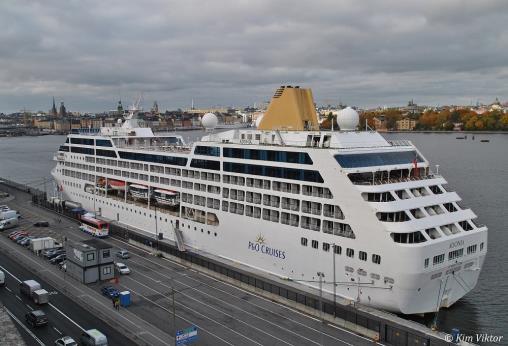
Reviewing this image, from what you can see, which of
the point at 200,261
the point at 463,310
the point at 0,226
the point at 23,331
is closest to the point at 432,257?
the point at 463,310

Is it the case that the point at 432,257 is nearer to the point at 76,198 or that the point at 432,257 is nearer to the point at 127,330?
the point at 127,330

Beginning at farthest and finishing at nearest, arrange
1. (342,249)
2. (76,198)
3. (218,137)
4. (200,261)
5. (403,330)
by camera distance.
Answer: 1. (76,198)
2. (218,137)
3. (200,261)
4. (342,249)
5. (403,330)

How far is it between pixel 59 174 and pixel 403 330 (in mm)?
46993

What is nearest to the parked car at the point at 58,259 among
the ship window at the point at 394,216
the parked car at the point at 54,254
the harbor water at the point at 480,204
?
the parked car at the point at 54,254

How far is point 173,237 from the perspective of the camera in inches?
1512

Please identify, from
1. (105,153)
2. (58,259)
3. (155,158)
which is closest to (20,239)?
(58,259)

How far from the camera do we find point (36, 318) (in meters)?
24.2

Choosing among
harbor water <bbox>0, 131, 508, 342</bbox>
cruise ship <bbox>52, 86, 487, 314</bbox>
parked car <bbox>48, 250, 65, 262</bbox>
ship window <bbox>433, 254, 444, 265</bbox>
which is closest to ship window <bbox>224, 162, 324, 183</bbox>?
cruise ship <bbox>52, 86, 487, 314</bbox>

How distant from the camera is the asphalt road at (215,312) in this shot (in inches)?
918

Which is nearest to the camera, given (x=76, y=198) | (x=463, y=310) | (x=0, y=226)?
(x=463, y=310)

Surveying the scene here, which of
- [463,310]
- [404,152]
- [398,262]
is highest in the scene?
[404,152]

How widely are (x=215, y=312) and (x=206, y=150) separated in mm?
12877

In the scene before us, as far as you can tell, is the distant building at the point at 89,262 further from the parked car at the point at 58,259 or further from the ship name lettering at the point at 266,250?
the ship name lettering at the point at 266,250

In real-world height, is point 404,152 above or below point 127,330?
above
